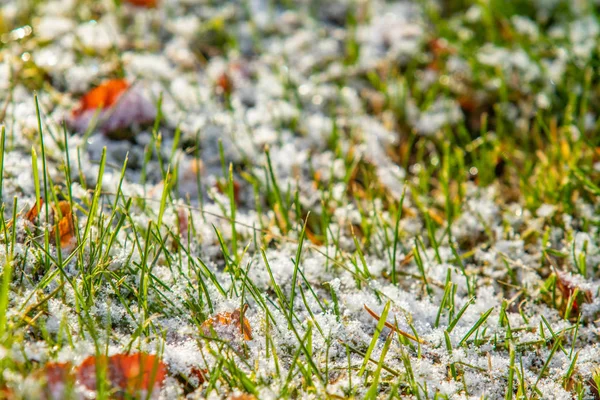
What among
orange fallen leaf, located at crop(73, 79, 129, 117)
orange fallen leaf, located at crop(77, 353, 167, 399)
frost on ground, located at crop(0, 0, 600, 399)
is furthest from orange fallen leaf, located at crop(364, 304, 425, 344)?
orange fallen leaf, located at crop(73, 79, 129, 117)

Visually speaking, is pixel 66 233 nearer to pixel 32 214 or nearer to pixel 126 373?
pixel 32 214

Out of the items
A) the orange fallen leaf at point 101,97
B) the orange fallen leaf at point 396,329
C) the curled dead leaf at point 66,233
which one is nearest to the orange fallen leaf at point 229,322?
the orange fallen leaf at point 396,329

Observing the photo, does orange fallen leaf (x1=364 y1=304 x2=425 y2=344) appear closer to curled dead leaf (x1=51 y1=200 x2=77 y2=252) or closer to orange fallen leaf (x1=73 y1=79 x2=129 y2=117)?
curled dead leaf (x1=51 y1=200 x2=77 y2=252)

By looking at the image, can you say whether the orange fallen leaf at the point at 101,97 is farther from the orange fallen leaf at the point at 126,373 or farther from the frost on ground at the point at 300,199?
the orange fallen leaf at the point at 126,373

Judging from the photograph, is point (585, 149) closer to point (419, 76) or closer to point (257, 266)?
point (419, 76)

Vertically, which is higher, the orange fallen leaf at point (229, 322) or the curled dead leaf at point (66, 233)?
the curled dead leaf at point (66, 233)

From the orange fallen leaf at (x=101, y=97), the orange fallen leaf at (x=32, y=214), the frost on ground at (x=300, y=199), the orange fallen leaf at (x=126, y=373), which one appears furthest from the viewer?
the orange fallen leaf at (x=101, y=97)

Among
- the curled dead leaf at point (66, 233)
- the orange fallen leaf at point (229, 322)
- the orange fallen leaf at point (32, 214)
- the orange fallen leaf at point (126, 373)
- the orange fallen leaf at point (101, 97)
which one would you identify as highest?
the orange fallen leaf at point (101, 97)

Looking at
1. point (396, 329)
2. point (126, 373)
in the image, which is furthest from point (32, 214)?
point (396, 329)
